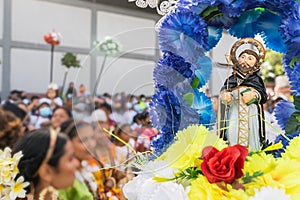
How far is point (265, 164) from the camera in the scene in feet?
3.06

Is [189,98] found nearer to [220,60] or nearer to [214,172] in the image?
[220,60]

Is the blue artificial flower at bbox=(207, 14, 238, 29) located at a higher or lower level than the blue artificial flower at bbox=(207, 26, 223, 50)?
higher

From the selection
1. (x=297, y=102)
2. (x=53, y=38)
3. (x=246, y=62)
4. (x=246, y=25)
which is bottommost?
(x=297, y=102)

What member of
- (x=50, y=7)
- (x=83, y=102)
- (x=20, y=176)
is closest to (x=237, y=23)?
(x=83, y=102)

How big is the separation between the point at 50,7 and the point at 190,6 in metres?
3.89

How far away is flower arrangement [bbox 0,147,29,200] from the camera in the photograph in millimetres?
1362

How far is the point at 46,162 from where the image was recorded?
1.73 meters

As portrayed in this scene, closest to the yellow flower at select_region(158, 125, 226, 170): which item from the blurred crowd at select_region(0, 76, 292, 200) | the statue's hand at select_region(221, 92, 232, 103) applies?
the blurred crowd at select_region(0, 76, 292, 200)

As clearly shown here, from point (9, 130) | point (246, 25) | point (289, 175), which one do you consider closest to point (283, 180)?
point (289, 175)

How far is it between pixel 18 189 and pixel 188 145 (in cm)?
61

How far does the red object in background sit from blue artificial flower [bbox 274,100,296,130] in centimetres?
356

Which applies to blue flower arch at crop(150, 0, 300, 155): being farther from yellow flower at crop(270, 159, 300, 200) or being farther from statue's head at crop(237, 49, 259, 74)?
yellow flower at crop(270, 159, 300, 200)

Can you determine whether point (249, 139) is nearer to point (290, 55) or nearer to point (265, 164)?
point (290, 55)

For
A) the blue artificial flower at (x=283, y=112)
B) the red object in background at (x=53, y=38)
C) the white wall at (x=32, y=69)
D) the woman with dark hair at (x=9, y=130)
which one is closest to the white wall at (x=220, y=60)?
the blue artificial flower at (x=283, y=112)
